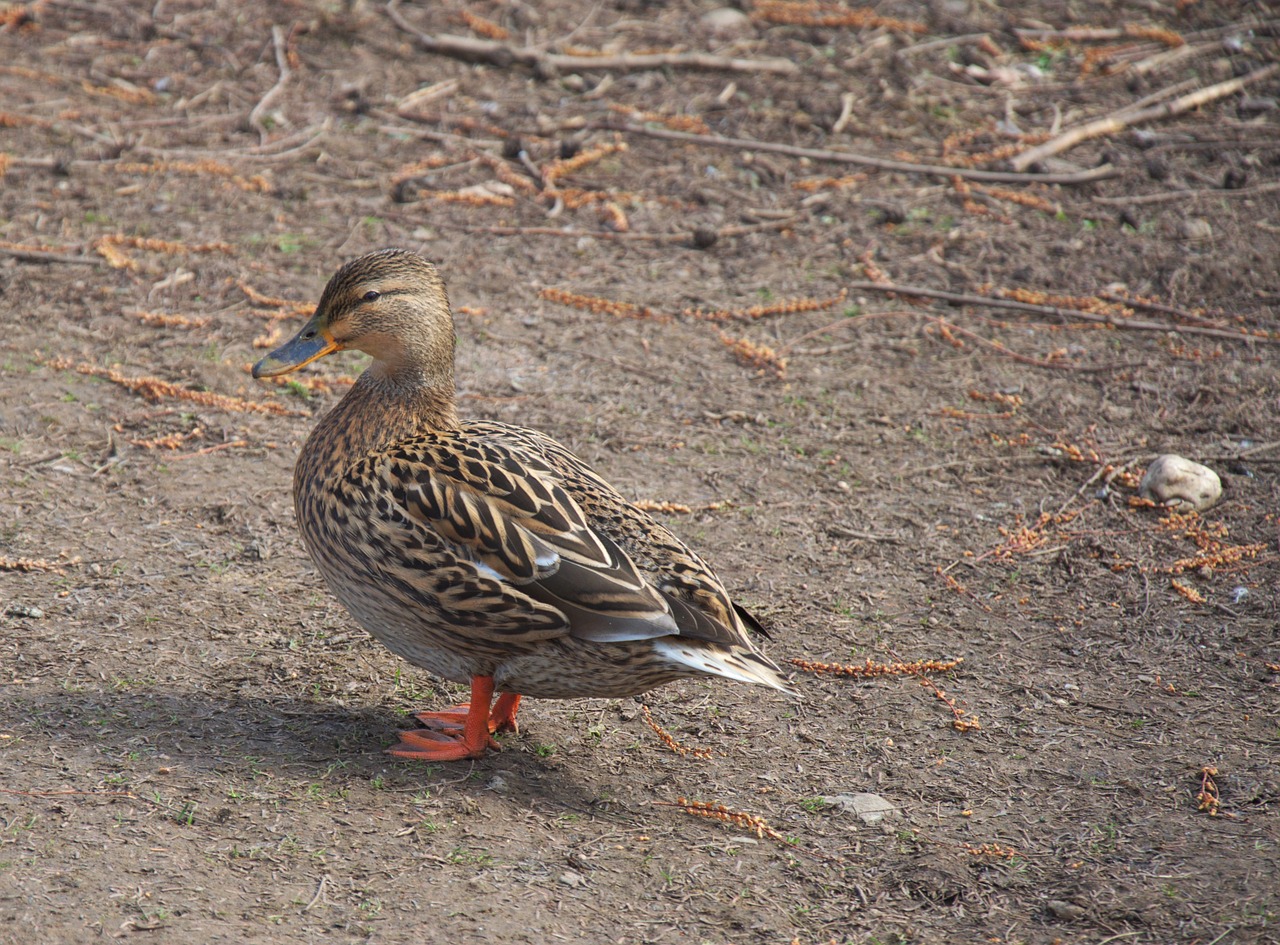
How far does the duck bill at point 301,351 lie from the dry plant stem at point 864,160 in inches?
185

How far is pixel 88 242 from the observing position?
6934 millimetres

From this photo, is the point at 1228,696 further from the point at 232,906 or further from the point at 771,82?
the point at 771,82

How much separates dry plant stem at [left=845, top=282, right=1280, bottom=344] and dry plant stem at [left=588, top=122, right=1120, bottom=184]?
1.37 meters

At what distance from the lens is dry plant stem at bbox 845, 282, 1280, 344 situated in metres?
6.69

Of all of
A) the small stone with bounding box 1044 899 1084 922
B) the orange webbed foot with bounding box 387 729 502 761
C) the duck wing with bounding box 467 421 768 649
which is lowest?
the orange webbed foot with bounding box 387 729 502 761

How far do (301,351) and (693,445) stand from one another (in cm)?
213

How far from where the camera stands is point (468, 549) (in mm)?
3764

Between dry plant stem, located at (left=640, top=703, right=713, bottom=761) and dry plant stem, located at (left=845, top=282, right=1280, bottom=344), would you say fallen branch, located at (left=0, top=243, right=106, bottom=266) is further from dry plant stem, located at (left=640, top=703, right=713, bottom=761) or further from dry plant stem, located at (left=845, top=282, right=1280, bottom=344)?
dry plant stem, located at (left=640, top=703, right=713, bottom=761)

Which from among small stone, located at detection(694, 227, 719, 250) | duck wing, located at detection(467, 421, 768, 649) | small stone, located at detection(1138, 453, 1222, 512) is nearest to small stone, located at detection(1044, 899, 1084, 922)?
duck wing, located at detection(467, 421, 768, 649)

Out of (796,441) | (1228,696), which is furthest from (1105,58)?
(1228,696)

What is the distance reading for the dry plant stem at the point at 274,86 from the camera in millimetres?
8336

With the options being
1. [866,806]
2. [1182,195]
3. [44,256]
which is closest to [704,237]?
[1182,195]

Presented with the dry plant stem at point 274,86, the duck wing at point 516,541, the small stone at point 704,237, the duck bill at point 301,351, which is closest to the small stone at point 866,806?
the duck wing at point 516,541

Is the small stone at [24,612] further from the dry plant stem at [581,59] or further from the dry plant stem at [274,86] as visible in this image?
the dry plant stem at [581,59]
